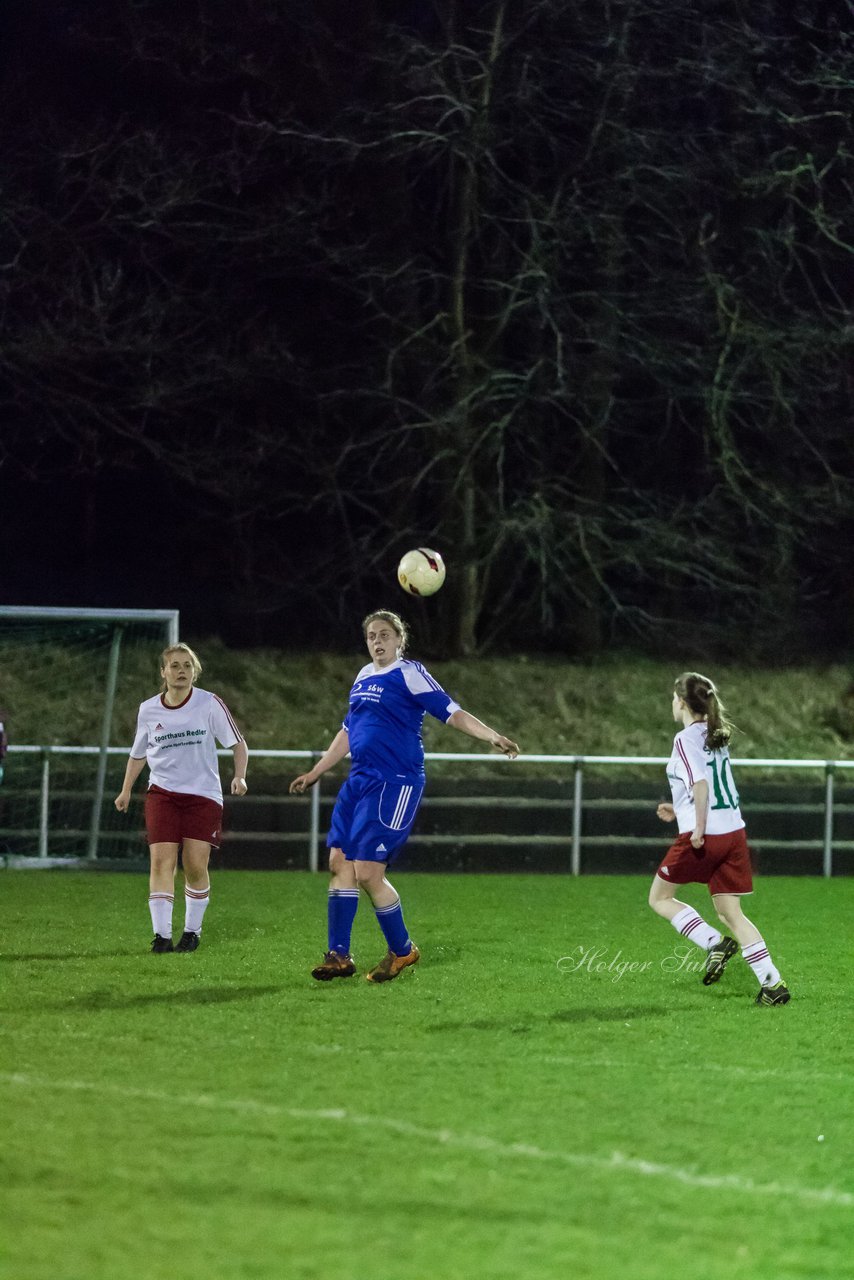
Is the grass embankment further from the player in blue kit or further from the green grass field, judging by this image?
the player in blue kit

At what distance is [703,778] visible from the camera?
7984 millimetres

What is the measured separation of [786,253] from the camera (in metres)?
20.6

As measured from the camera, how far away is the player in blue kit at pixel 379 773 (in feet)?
26.8

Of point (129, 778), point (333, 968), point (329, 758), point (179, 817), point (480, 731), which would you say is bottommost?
point (333, 968)

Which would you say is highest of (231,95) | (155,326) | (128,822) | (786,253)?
(231,95)

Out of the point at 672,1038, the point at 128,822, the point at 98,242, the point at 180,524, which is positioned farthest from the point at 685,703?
the point at 180,524

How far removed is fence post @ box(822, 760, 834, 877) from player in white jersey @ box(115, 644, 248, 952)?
7687mm

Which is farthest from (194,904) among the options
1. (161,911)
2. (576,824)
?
(576,824)

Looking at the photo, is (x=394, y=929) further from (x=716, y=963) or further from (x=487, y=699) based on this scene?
(x=487, y=699)

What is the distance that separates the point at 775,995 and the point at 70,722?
1082 centimetres

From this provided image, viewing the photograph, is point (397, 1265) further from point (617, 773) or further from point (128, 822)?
point (617, 773)

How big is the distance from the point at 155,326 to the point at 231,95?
324cm

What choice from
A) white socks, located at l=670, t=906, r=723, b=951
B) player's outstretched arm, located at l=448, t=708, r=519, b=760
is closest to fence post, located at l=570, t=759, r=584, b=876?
white socks, located at l=670, t=906, r=723, b=951

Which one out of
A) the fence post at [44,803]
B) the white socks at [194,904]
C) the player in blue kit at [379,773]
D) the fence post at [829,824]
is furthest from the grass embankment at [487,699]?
the player in blue kit at [379,773]
